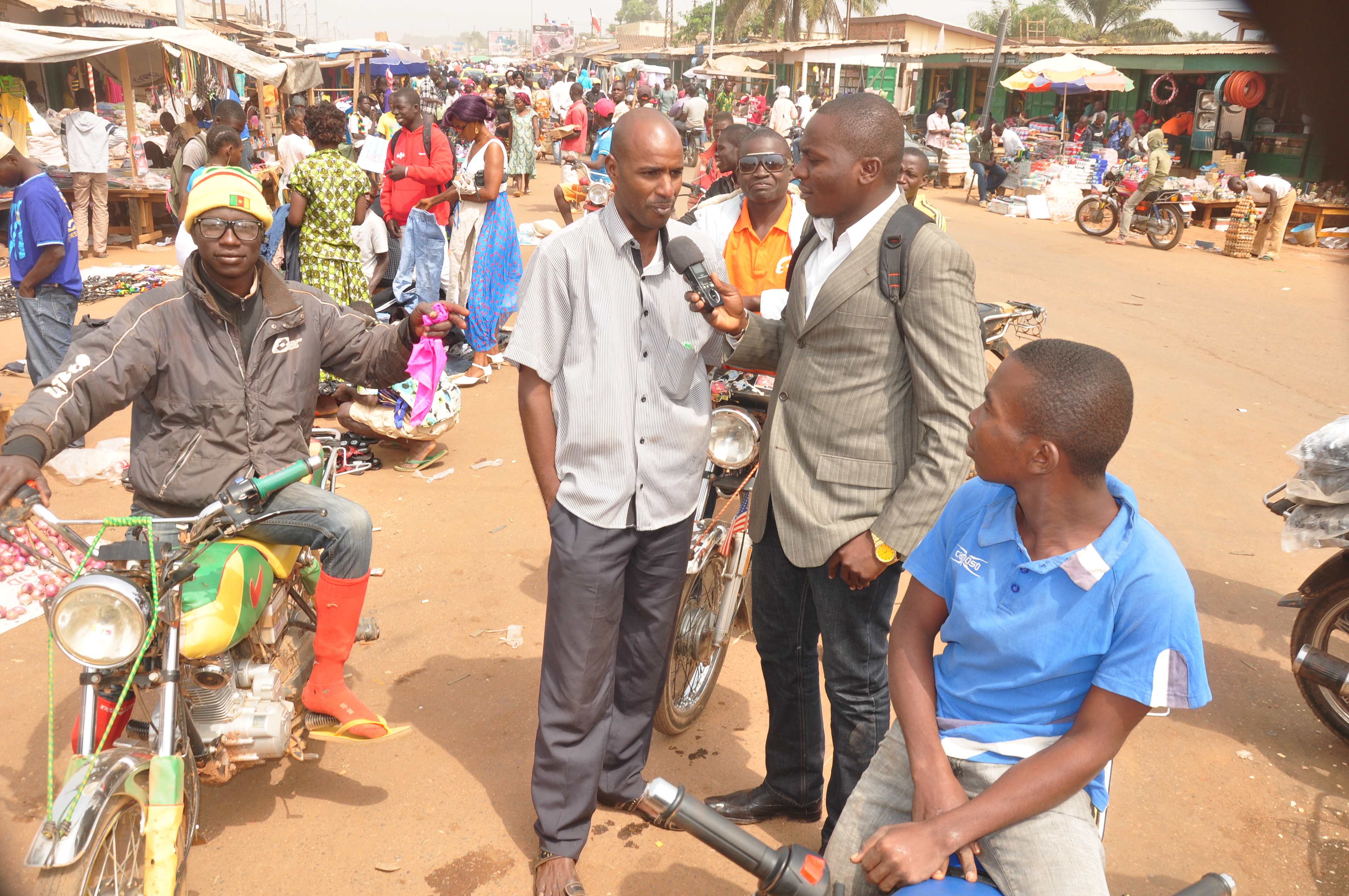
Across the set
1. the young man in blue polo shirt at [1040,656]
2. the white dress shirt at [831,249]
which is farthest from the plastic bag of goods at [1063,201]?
the young man in blue polo shirt at [1040,656]

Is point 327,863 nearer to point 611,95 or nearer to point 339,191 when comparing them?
point 339,191

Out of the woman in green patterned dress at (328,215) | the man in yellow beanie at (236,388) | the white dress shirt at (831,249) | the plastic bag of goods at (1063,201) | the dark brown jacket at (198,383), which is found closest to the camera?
the white dress shirt at (831,249)

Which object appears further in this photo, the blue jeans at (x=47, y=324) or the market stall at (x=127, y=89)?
the market stall at (x=127, y=89)

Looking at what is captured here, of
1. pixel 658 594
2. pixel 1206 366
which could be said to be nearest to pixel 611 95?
pixel 1206 366

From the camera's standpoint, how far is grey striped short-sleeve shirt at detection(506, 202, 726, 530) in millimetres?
2621

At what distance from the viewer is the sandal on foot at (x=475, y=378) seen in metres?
7.87

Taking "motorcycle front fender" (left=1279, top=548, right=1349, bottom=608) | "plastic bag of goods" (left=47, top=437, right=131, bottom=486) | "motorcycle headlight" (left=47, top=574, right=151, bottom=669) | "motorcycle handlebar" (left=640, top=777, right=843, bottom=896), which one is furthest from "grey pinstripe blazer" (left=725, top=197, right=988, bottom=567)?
"plastic bag of goods" (left=47, top=437, right=131, bottom=486)

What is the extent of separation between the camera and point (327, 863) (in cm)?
296

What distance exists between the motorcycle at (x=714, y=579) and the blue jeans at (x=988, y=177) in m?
18.3

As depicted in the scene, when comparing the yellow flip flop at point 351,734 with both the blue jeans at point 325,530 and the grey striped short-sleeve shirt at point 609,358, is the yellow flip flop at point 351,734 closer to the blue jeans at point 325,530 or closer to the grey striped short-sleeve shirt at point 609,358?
the blue jeans at point 325,530

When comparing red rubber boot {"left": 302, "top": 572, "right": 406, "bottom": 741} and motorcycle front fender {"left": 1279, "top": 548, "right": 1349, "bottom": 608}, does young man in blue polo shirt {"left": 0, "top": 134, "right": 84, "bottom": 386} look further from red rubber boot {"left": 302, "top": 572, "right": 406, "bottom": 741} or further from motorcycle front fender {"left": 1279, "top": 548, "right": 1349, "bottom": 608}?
motorcycle front fender {"left": 1279, "top": 548, "right": 1349, "bottom": 608}

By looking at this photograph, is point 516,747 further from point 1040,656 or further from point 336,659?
point 1040,656

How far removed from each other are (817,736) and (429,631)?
2029 mm

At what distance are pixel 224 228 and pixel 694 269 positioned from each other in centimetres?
149
